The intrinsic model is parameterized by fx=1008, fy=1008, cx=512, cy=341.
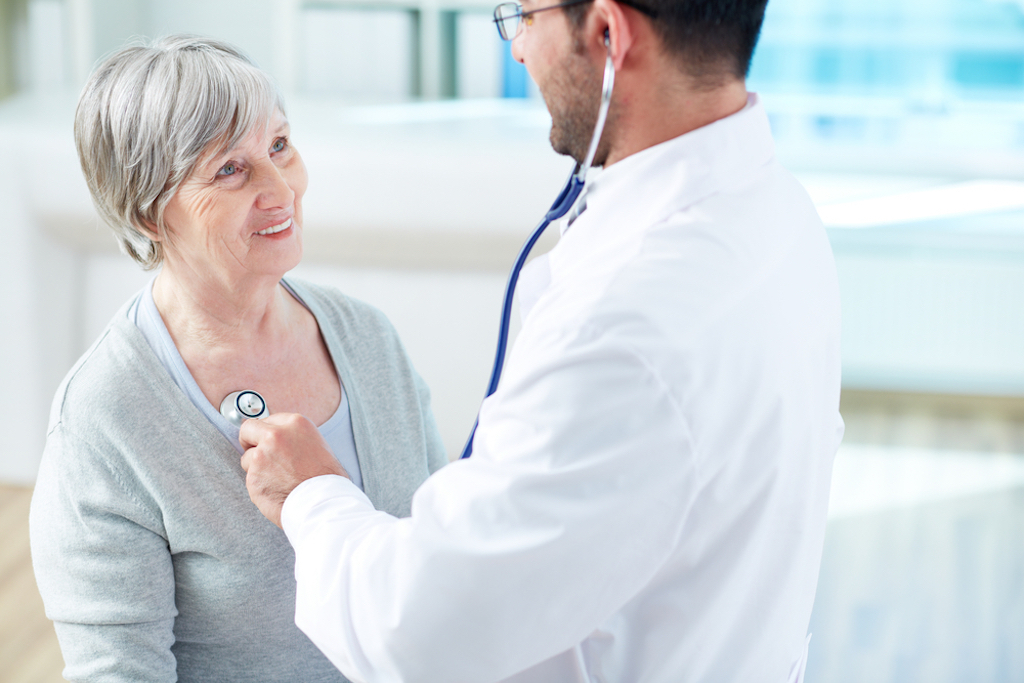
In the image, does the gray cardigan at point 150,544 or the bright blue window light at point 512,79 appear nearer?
the gray cardigan at point 150,544

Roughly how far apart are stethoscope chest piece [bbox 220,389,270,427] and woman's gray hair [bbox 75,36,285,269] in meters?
0.24

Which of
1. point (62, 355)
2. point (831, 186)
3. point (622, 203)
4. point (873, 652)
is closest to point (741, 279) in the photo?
point (622, 203)

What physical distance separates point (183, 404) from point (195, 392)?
3cm

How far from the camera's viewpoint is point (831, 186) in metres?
2.97

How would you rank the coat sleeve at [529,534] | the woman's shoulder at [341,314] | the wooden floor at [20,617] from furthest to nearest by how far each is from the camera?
the wooden floor at [20,617]
the woman's shoulder at [341,314]
the coat sleeve at [529,534]

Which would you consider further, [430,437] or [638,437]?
[430,437]

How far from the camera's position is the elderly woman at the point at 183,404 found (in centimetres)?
117

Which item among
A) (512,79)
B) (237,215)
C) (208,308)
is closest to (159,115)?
(237,215)

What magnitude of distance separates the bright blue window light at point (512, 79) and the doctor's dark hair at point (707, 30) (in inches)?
96.2

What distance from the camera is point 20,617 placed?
7.80 ft

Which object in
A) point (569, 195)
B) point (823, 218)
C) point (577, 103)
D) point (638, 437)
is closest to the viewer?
point (638, 437)

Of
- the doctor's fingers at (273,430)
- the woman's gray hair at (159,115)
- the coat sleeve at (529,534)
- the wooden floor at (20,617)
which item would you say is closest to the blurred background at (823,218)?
the wooden floor at (20,617)

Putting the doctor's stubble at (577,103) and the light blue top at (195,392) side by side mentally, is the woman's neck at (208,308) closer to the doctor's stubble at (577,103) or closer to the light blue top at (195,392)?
the light blue top at (195,392)

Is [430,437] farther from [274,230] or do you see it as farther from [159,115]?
[159,115]
